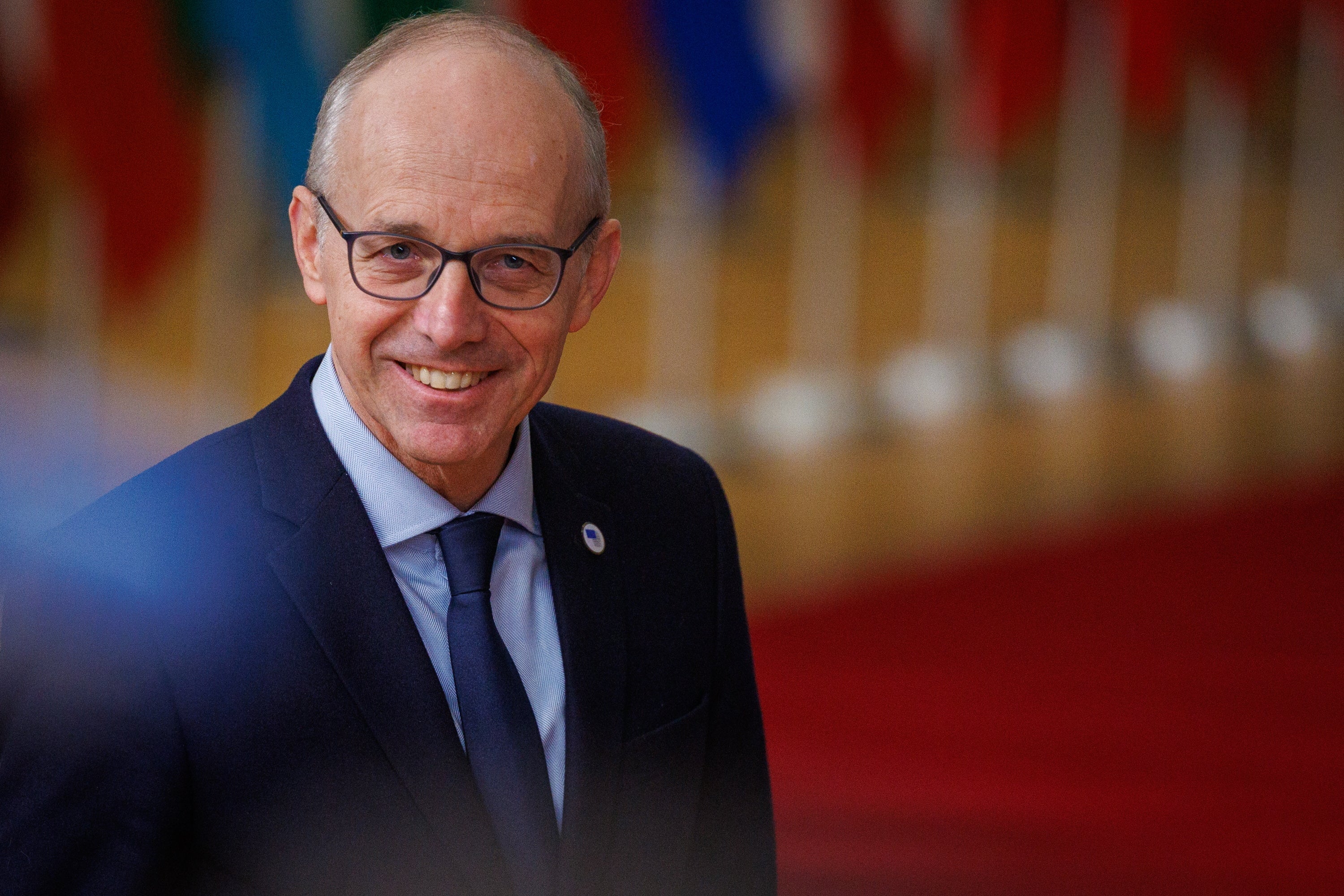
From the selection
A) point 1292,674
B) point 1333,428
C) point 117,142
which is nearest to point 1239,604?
point 1292,674

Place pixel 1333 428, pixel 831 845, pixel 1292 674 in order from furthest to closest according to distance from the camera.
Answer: pixel 1333 428 < pixel 1292 674 < pixel 831 845

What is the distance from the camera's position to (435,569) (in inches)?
60.4

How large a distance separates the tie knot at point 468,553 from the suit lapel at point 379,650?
7 cm

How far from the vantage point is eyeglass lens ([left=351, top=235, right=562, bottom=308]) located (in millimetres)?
1425

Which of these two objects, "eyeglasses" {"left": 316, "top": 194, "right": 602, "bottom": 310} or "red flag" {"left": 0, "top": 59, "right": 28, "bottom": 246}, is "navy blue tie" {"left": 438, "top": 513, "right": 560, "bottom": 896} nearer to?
"eyeglasses" {"left": 316, "top": 194, "right": 602, "bottom": 310}

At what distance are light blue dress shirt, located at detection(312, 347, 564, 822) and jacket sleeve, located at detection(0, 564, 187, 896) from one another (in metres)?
0.25

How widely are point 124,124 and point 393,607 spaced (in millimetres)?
4334

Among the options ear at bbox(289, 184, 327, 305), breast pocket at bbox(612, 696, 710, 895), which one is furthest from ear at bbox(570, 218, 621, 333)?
breast pocket at bbox(612, 696, 710, 895)

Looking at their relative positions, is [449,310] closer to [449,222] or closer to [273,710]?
[449,222]

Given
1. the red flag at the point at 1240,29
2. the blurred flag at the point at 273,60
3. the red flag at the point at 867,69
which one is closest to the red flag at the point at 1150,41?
the red flag at the point at 1240,29

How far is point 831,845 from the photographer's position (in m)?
3.66

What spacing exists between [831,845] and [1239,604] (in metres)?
2.47

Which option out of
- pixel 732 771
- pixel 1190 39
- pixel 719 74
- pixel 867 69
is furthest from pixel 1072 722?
pixel 1190 39

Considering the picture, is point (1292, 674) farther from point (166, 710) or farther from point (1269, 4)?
point (1269, 4)
